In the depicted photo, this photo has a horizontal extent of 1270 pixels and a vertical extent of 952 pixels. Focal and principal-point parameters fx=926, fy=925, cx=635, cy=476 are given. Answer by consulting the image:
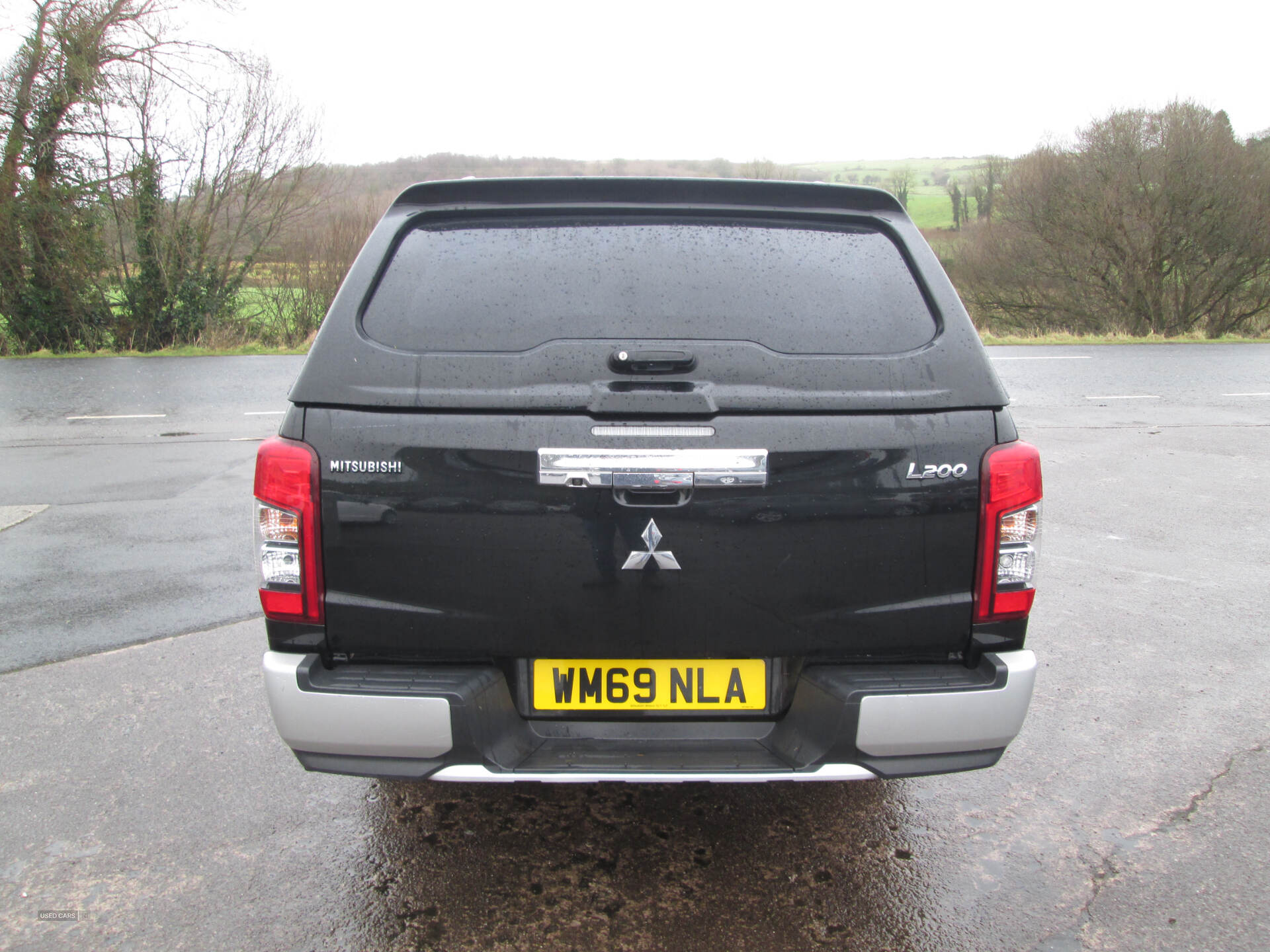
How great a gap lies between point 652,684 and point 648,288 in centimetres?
100

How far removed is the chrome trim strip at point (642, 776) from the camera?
7.17 feet

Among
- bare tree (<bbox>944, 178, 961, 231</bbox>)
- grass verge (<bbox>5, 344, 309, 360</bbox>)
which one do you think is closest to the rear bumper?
grass verge (<bbox>5, 344, 309, 360</bbox>)

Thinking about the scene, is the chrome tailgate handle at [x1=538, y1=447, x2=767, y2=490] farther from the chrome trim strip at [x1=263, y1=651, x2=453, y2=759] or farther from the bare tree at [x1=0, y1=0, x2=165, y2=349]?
the bare tree at [x1=0, y1=0, x2=165, y2=349]

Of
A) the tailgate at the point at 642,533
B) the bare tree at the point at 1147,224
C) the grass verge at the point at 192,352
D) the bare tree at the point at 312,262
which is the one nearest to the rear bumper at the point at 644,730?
the tailgate at the point at 642,533

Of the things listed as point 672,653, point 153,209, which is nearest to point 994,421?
point 672,653

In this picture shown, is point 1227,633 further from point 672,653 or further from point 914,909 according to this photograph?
point 672,653

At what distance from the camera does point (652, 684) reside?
2297mm

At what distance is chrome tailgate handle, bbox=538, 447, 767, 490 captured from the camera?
7.08 ft

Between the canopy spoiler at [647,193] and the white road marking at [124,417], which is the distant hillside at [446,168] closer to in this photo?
the white road marking at [124,417]

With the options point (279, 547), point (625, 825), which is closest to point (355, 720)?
point (279, 547)

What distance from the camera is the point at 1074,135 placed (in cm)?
2425

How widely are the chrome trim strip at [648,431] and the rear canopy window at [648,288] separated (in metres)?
0.25

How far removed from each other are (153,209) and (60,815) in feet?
59.5

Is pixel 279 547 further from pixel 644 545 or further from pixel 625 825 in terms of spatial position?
pixel 625 825
